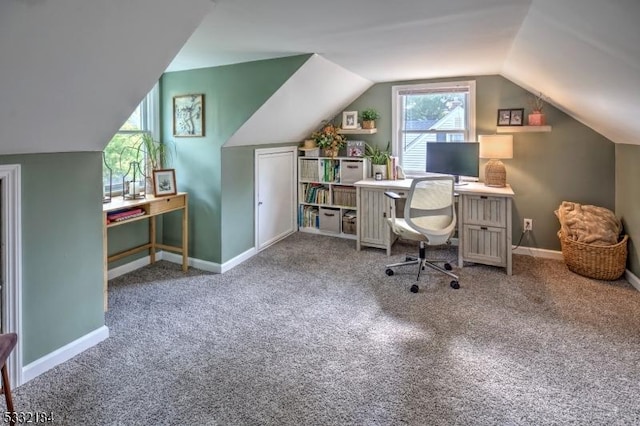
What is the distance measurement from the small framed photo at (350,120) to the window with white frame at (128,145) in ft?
7.28

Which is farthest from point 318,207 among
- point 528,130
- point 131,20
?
point 131,20

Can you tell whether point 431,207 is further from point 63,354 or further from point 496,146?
point 63,354

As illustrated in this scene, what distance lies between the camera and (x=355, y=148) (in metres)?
4.85

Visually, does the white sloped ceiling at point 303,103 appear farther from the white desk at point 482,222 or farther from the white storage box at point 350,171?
the white desk at point 482,222

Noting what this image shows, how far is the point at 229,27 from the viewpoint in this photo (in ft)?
8.02

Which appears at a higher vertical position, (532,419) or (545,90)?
(545,90)

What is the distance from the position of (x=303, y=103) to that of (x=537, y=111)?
2.45 metres

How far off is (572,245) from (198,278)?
3.56 meters

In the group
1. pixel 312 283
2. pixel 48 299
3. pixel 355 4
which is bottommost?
pixel 312 283

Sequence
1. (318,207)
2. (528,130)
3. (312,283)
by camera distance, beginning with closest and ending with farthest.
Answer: (312,283)
(528,130)
(318,207)

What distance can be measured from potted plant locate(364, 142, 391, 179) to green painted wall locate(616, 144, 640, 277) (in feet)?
7.56

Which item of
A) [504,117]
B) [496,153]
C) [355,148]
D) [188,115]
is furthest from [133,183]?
[504,117]

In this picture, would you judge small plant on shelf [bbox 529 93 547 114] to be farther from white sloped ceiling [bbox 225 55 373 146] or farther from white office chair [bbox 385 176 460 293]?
white sloped ceiling [bbox 225 55 373 146]

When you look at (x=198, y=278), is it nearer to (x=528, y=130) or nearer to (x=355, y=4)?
(x=355, y=4)
